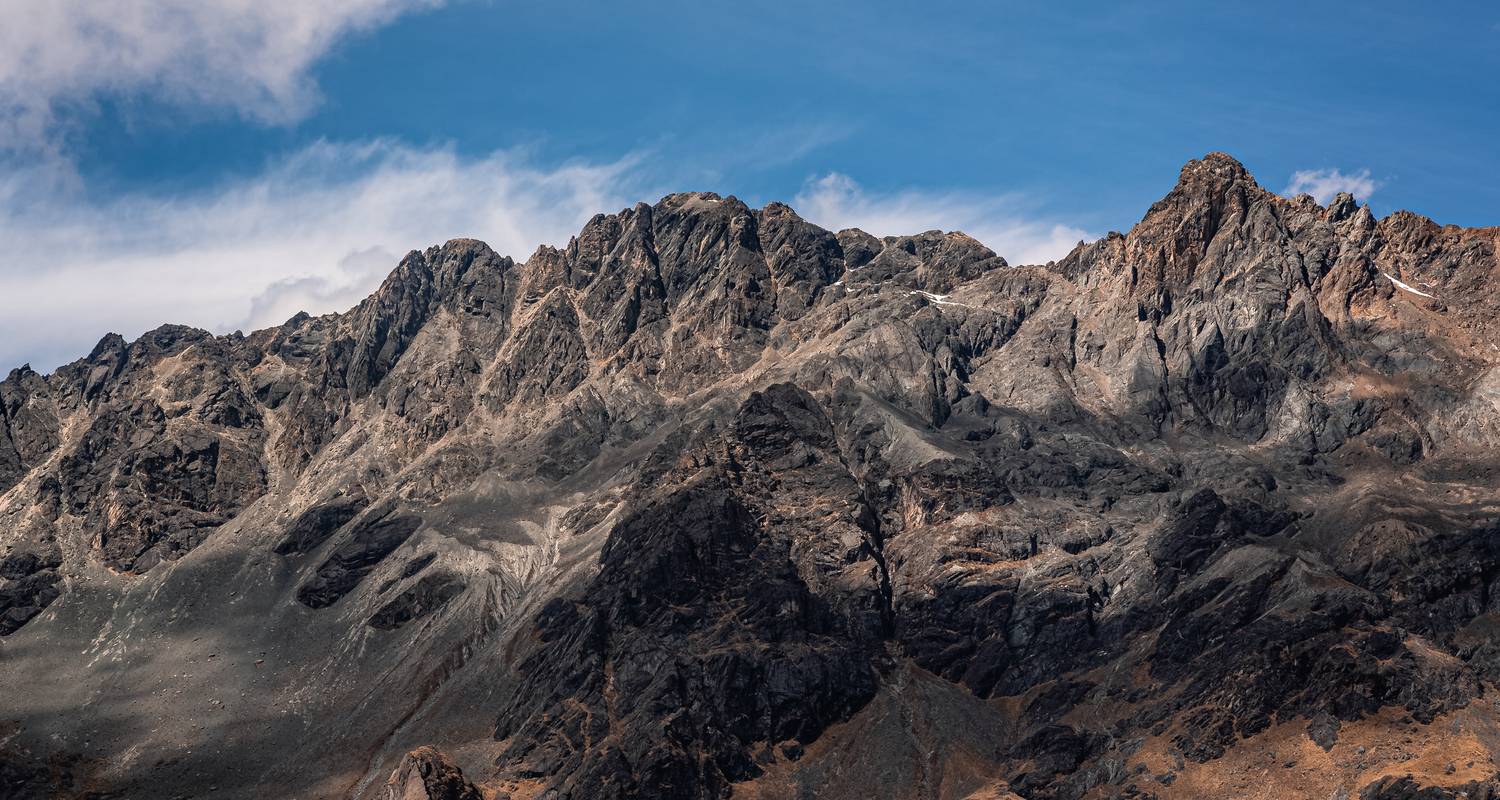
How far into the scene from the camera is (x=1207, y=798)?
171625 millimetres

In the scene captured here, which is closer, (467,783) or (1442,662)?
(1442,662)

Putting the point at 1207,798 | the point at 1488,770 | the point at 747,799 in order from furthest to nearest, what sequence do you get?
the point at 747,799
the point at 1207,798
the point at 1488,770

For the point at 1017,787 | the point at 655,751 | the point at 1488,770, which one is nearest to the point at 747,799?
the point at 655,751

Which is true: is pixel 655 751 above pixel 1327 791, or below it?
above

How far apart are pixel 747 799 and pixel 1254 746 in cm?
7722

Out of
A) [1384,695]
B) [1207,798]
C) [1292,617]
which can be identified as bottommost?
[1207,798]

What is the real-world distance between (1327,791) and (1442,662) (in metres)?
31.2

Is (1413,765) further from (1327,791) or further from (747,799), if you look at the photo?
(747,799)

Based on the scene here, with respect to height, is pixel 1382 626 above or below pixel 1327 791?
above

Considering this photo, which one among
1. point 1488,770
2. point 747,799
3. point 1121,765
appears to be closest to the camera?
point 1488,770

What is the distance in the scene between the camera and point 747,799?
199625 mm

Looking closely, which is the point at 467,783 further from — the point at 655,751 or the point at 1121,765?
the point at 1121,765

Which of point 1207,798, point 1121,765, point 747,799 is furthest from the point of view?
point 747,799

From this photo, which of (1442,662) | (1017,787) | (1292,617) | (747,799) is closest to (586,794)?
(747,799)
